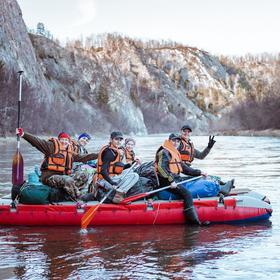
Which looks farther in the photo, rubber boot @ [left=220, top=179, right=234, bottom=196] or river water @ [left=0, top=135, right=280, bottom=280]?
rubber boot @ [left=220, top=179, right=234, bottom=196]

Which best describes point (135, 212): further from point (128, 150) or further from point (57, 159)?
point (128, 150)

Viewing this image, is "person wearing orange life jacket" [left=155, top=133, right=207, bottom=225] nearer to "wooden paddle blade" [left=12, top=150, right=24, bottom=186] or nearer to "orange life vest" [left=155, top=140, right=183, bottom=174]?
"orange life vest" [left=155, top=140, right=183, bottom=174]

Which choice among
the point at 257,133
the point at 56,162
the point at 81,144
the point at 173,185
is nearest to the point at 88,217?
the point at 56,162

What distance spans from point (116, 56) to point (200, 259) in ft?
474

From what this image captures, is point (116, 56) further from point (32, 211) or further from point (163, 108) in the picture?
point (32, 211)

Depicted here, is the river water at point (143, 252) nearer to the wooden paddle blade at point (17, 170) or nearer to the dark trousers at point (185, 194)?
the dark trousers at point (185, 194)

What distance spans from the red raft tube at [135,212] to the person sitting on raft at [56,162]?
344 mm

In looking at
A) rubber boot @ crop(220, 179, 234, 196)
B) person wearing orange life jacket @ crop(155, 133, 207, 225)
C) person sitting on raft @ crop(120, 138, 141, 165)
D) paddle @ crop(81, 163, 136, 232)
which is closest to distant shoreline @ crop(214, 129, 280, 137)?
person sitting on raft @ crop(120, 138, 141, 165)

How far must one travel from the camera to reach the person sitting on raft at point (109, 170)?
30.1ft

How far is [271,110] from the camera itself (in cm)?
7388

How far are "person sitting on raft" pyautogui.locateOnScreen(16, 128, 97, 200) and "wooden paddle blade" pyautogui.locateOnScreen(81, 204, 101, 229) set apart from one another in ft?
1.96

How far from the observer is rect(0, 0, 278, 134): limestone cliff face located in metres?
54.2

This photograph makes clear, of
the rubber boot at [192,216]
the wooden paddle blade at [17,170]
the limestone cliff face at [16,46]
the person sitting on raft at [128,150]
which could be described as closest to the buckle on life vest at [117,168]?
the rubber boot at [192,216]

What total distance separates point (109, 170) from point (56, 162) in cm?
99
